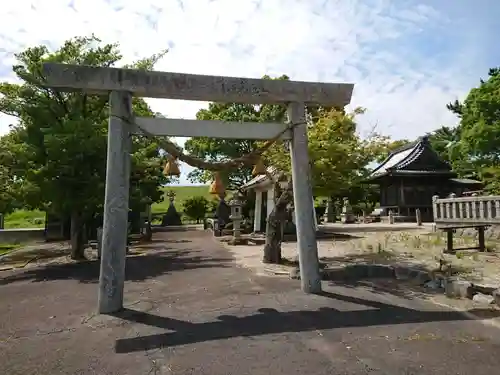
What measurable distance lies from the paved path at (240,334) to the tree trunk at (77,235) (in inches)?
205

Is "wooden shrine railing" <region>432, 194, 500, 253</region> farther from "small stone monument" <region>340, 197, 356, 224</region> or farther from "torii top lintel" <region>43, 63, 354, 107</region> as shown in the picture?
"small stone monument" <region>340, 197, 356, 224</region>

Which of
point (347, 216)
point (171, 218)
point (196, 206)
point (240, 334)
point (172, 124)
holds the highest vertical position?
point (172, 124)

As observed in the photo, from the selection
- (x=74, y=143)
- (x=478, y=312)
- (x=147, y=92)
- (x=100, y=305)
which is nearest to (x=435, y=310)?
(x=478, y=312)

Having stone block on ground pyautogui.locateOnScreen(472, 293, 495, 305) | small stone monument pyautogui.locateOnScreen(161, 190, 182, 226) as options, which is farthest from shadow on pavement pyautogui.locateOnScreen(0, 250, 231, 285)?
small stone monument pyautogui.locateOnScreen(161, 190, 182, 226)

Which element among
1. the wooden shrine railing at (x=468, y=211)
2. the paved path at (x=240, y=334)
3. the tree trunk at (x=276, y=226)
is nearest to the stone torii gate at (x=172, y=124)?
the paved path at (x=240, y=334)

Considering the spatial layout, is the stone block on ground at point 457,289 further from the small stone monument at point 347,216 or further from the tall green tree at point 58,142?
the small stone monument at point 347,216

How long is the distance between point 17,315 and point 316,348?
17.3 ft

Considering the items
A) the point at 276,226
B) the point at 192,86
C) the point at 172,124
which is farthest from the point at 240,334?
the point at 276,226

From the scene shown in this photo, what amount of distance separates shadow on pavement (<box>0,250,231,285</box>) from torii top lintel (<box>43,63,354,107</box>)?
5.18 m

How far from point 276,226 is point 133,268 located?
14.7 feet

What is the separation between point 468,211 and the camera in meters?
11.1

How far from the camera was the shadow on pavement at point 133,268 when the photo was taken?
10688 millimetres

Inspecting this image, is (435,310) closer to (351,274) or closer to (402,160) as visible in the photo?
(351,274)

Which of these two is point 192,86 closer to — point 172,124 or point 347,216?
point 172,124
